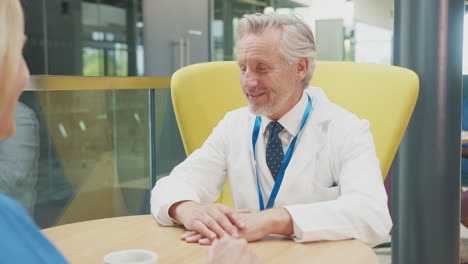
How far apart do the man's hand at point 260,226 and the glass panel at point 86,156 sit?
163 cm

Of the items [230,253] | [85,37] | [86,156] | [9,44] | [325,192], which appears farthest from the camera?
[85,37]

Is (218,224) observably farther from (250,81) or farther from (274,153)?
(250,81)

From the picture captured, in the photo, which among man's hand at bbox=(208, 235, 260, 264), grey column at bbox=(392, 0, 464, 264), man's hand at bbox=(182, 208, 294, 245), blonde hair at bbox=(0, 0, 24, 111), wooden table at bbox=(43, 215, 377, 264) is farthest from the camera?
grey column at bbox=(392, 0, 464, 264)

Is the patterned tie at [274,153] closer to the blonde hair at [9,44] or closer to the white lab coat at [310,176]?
the white lab coat at [310,176]

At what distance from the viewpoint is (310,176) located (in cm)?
169

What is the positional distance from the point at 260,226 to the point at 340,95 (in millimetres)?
846

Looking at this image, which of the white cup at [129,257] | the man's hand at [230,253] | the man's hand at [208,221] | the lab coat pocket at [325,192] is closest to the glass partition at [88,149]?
the man's hand at [208,221]

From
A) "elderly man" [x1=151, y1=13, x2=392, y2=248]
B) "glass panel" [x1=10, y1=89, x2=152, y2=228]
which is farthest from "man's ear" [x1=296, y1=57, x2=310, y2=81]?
"glass panel" [x1=10, y1=89, x2=152, y2=228]

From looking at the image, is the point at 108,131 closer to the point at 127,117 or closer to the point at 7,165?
the point at 127,117

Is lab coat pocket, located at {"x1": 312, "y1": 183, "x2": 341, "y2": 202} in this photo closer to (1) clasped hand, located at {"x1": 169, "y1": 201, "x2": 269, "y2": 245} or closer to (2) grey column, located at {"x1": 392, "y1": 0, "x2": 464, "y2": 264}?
(1) clasped hand, located at {"x1": 169, "y1": 201, "x2": 269, "y2": 245}

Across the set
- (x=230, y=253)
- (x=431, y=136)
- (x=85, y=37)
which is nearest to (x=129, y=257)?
(x=230, y=253)

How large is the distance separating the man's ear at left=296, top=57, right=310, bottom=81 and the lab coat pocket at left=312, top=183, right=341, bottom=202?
16.6 inches

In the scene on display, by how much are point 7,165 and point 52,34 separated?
15.6ft

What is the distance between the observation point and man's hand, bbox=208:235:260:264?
96 centimetres
